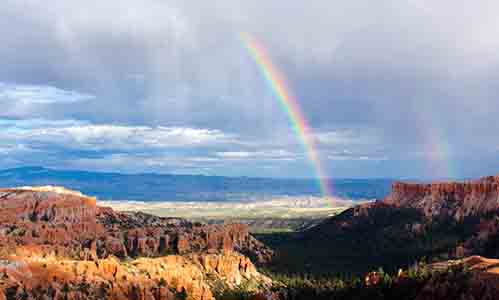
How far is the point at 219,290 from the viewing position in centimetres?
14850

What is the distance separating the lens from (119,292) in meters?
123

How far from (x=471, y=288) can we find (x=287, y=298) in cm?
6073

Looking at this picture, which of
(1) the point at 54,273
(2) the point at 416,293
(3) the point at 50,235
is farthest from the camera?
(3) the point at 50,235

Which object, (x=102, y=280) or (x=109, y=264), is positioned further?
(x=109, y=264)

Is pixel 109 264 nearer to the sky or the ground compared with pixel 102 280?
nearer to the sky

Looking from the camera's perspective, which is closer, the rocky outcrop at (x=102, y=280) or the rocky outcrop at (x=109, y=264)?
the rocky outcrop at (x=102, y=280)

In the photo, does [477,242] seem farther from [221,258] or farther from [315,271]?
[221,258]

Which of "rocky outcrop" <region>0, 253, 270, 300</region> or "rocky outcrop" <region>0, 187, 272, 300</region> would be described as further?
"rocky outcrop" <region>0, 187, 272, 300</region>

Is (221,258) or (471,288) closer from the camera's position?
(471,288)

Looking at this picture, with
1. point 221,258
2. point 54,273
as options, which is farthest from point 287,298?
point 54,273

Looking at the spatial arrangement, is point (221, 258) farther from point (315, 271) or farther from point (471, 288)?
point (471, 288)

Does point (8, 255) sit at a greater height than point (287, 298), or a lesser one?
greater

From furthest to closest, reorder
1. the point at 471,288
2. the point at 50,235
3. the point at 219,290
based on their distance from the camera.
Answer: the point at 50,235 < the point at 219,290 < the point at 471,288

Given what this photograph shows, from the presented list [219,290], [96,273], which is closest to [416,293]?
[219,290]
